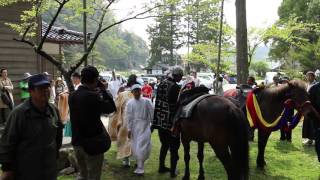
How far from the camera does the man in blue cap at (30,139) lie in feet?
11.8

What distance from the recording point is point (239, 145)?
615cm

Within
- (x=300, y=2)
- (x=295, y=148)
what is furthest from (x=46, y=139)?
(x=300, y=2)

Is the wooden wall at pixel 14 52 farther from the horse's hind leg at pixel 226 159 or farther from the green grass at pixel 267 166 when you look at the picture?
the horse's hind leg at pixel 226 159

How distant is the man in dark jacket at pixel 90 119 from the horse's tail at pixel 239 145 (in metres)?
2.06

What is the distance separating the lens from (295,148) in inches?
412

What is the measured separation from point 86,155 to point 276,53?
41.7m

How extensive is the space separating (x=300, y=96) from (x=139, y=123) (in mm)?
2932

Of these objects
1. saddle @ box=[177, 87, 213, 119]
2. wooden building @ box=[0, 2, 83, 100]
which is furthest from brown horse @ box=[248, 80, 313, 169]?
wooden building @ box=[0, 2, 83, 100]

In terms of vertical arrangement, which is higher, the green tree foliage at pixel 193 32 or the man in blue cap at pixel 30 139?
the green tree foliage at pixel 193 32

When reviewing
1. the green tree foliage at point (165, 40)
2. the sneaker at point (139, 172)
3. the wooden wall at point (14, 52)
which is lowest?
the sneaker at point (139, 172)

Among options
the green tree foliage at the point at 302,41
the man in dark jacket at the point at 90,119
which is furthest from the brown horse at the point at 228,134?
the green tree foliage at the point at 302,41

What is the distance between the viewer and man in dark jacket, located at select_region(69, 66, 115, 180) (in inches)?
191

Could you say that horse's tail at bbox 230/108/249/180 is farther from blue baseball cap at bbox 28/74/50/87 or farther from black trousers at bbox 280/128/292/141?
black trousers at bbox 280/128/292/141

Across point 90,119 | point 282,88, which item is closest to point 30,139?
point 90,119
